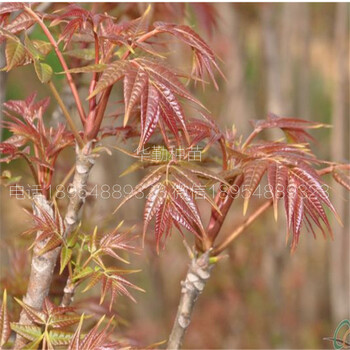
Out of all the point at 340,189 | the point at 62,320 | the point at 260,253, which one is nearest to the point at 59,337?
the point at 62,320

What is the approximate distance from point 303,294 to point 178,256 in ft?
2.51

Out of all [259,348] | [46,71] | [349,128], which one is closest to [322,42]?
[349,128]

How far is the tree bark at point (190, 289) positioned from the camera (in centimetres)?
79

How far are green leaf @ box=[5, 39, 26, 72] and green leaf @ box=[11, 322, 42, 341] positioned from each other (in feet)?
1.05

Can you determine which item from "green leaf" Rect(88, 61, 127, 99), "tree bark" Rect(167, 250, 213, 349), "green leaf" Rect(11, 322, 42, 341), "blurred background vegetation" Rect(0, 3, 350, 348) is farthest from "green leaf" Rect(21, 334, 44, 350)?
"blurred background vegetation" Rect(0, 3, 350, 348)

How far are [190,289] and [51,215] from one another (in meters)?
0.23

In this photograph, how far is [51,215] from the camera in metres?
0.72

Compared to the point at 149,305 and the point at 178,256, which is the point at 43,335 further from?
the point at 178,256

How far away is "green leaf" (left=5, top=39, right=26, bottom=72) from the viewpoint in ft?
2.04

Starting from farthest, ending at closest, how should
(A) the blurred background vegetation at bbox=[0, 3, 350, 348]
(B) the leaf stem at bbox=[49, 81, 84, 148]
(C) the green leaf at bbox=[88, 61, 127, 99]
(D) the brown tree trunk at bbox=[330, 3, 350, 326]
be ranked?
(D) the brown tree trunk at bbox=[330, 3, 350, 326]
(A) the blurred background vegetation at bbox=[0, 3, 350, 348]
(B) the leaf stem at bbox=[49, 81, 84, 148]
(C) the green leaf at bbox=[88, 61, 127, 99]

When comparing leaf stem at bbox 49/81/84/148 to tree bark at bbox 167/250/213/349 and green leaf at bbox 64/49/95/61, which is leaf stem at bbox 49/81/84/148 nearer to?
green leaf at bbox 64/49/95/61

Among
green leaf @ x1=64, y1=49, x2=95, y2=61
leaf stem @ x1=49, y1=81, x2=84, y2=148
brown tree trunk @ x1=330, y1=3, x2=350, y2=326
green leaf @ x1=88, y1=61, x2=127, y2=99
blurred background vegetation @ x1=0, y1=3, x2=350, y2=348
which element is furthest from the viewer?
brown tree trunk @ x1=330, y1=3, x2=350, y2=326

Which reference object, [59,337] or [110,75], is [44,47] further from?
[59,337]

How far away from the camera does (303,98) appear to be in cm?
262
